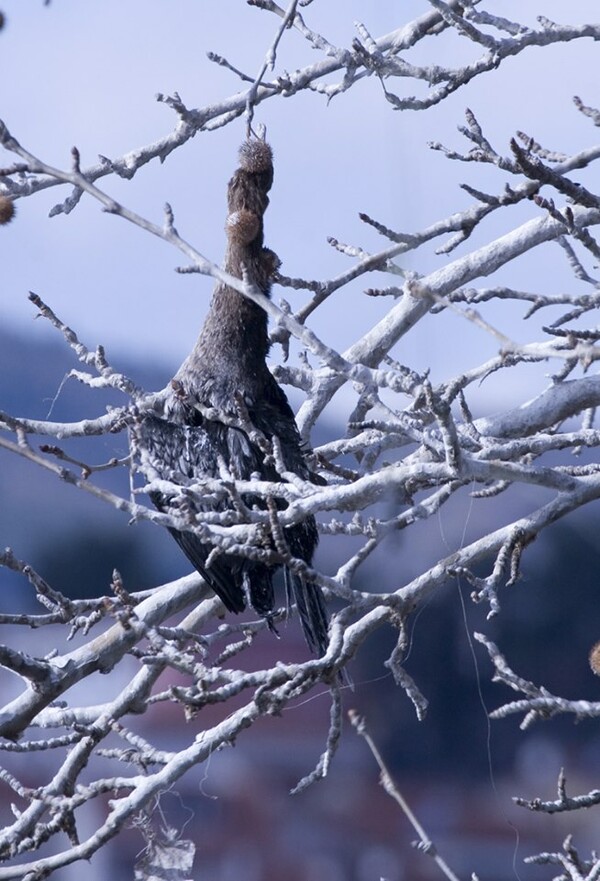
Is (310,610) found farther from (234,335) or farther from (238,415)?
(234,335)

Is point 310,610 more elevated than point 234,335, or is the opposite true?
point 234,335

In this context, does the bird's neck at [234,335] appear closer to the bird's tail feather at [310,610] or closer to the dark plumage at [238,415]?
the dark plumage at [238,415]

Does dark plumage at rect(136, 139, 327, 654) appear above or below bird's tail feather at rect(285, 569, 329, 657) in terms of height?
above

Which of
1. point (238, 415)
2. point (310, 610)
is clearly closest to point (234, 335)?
point (238, 415)

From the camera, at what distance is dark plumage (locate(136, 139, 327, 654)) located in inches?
114

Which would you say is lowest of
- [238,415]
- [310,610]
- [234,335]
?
[310,610]

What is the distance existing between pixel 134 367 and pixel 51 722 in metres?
2.92

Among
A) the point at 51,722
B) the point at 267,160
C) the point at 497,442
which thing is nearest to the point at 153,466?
the point at 497,442

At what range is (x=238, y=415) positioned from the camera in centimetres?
290

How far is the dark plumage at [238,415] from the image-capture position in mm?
2896

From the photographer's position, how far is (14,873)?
2227mm

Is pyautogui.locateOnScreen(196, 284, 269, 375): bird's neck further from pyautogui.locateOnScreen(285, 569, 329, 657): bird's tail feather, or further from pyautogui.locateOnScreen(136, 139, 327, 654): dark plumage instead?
pyautogui.locateOnScreen(285, 569, 329, 657): bird's tail feather

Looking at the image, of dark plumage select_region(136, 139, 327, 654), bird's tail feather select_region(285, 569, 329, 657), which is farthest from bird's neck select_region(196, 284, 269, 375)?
bird's tail feather select_region(285, 569, 329, 657)

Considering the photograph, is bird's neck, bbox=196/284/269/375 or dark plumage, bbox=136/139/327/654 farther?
bird's neck, bbox=196/284/269/375
